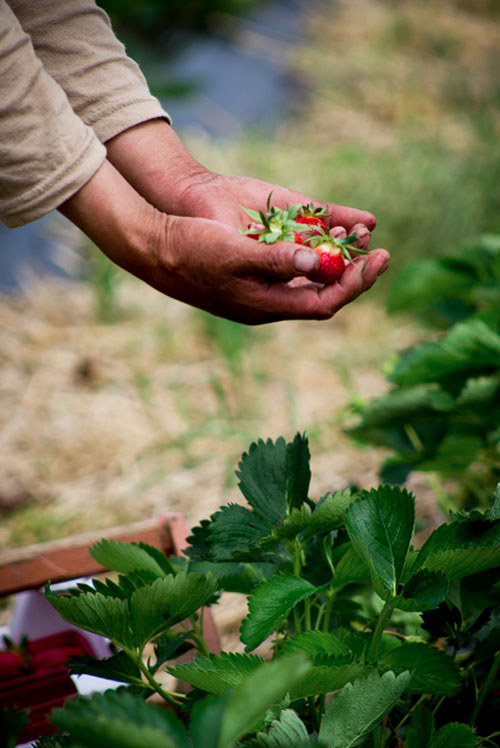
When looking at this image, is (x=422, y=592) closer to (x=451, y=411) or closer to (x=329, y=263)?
(x=329, y=263)

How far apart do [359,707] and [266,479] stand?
0.73ft

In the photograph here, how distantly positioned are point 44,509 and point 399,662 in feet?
4.48

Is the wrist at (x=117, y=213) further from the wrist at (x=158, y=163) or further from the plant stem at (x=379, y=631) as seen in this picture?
the plant stem at (x=379, y=631)

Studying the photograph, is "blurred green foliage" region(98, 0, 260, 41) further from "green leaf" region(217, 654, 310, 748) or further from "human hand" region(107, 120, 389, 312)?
"green leaf" region(217, 654, 310, 748)

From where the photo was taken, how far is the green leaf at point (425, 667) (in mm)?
572

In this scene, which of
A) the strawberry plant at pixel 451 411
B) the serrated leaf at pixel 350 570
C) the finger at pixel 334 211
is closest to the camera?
the serrated leaf at pixel 350 570

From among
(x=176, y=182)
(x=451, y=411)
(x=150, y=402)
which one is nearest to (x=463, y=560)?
(x=176, y=182)

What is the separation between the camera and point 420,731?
0.58 meters

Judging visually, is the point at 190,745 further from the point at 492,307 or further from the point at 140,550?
the point at 492,307

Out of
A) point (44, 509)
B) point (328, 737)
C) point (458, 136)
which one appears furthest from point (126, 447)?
point (458, 136)

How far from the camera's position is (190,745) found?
1.47 ft

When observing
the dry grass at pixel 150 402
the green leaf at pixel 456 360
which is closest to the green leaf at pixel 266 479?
the green leaf at pixel 456 360

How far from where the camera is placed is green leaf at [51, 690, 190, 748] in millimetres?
374

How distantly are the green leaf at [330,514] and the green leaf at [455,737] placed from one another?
186 millimetres
